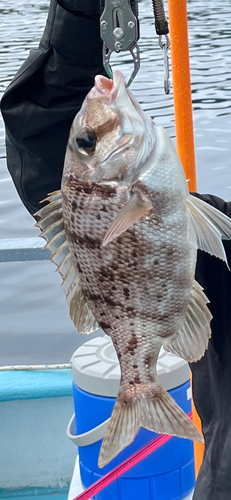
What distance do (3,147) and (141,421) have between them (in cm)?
979

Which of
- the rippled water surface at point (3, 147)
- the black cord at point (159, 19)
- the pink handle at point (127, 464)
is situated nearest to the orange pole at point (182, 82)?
the black cord at point (159, 19)

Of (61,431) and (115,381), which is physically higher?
(115,381)

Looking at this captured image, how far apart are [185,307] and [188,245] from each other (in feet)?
0.50

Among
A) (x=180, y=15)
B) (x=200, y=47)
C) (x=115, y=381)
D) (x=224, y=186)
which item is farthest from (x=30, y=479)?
(x=200, y=47)

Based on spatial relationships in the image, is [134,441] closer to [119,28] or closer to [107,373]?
[107,373]

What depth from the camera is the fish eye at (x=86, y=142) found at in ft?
4.28

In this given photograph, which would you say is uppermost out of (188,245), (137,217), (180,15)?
(180,15)

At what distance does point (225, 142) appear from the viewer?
10875 millimetres

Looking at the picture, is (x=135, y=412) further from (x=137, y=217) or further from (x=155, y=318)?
(x=137, y=217)

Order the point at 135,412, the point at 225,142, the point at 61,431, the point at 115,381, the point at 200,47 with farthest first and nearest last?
1. the point at 200,47
2. the point at 225,142
3. the point at 61,431
4. the point at 115,381
5. the point at 135,412

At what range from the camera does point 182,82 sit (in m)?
1.98

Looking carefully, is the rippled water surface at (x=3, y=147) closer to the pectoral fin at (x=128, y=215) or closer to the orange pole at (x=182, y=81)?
the orange pole at (x=182, y=81)

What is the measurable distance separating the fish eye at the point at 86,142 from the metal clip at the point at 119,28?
0.55 feet

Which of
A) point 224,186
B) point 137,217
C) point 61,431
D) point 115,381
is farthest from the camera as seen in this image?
point 224,186
